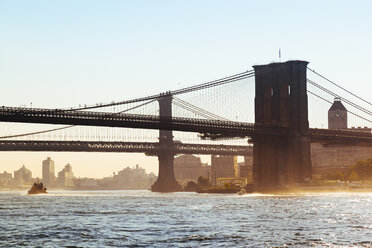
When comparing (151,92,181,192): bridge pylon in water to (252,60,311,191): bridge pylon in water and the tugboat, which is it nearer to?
the tugboat

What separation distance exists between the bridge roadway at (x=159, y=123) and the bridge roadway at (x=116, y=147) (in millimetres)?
46077

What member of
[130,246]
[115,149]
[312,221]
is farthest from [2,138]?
[130,246]

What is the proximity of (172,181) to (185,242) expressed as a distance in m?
163

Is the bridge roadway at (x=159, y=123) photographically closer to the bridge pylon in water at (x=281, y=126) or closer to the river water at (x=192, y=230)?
the bridge pylon in water at (x=281, y=126)

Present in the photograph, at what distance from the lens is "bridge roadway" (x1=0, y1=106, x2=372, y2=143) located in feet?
293

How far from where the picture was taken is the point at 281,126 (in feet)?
392

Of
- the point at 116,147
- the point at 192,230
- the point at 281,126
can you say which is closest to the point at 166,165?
the point at 116,147

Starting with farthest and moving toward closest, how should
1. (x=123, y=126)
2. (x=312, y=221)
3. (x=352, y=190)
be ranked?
(x=352, y=190), (x=123, y=126), (x=312, y=221)

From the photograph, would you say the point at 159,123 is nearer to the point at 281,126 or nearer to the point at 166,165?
the point at 281,126

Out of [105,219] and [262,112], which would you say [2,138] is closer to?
[262,112]

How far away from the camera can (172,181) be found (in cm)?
19612

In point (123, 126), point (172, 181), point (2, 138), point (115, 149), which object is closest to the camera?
point (123, 126)

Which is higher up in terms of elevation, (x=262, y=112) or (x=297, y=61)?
(x=297, y=61)

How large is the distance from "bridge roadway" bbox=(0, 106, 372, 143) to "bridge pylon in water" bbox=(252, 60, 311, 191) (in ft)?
5.42
